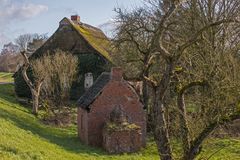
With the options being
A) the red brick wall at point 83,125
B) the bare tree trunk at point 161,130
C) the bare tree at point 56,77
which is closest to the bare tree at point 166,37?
the bare tree trunk at point 161,130

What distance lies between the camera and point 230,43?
22.6m

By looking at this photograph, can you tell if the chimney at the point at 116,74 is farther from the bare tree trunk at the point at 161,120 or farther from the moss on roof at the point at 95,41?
the moss on roof at the point at 95,41

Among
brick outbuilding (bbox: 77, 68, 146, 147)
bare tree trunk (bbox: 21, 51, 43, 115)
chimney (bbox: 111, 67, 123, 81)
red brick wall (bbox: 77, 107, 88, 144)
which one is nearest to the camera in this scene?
chimney (bbox: 111, 67, 123, 81)

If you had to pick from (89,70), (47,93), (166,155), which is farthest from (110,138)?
(89,70)

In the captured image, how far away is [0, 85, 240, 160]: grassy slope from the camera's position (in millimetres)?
16094

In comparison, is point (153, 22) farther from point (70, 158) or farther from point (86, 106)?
point (70, 158)

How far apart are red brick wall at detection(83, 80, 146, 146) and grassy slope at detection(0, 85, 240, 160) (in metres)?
1.26

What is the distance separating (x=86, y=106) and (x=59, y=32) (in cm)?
1939

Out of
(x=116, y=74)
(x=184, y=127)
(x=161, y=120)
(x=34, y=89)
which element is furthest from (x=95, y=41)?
(x=161, y=120)

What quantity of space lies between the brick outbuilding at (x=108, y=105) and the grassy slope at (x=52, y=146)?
1168 millimetres

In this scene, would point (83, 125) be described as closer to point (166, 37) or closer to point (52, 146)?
point (52, 146)

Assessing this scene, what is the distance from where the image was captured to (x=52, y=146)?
21562 mm

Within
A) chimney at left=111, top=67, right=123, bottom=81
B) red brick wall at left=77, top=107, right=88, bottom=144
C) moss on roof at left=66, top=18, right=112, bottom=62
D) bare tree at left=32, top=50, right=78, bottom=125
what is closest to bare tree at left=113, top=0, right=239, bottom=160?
chimney at left=111, top=67, right=123, bottom=81

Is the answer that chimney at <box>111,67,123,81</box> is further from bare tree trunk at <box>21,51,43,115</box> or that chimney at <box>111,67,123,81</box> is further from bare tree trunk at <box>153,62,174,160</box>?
bare tree trunk at <box>153,62,174,160</box>
